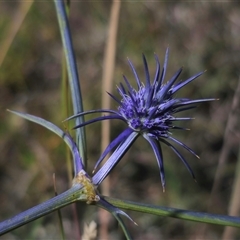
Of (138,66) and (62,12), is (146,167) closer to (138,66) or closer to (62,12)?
(138,66)

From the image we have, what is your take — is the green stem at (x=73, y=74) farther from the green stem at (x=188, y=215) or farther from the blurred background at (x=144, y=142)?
the blurred background at (x=144, y=142)

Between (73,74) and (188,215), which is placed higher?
(73,74)

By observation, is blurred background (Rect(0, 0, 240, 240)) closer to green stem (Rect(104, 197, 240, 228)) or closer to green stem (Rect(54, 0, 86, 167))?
green stem (Rect(54, 0, 86, 167))

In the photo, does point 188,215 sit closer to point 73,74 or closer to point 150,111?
point 150,111

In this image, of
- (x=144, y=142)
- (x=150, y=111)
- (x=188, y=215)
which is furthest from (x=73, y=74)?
(x=144, y=142)

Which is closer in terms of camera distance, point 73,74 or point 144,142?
point 73,74

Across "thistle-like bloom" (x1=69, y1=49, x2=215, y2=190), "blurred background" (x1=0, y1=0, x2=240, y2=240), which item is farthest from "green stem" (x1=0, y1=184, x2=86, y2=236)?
"blurred background" (x1=0, y1=0, x2=240, y2=240)
